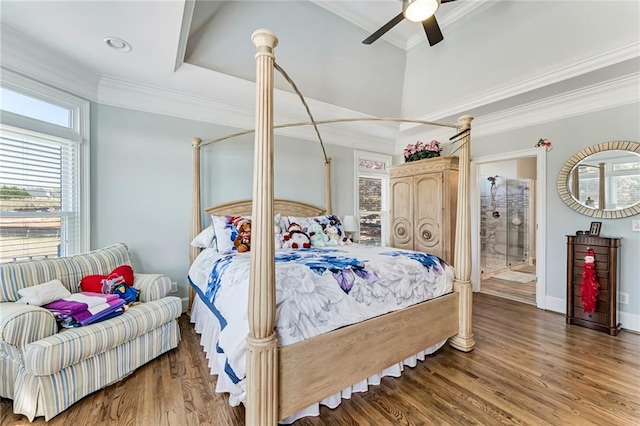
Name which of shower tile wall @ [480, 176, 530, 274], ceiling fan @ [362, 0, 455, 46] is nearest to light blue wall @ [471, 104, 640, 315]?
ceiling fan @ [362, 0, 455, 46]

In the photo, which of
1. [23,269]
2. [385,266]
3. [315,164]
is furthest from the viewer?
[315,164]

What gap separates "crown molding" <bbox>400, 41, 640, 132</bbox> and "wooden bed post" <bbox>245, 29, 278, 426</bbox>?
3.22m

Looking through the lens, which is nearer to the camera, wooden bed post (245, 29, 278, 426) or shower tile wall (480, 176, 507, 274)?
wooden bed post (245, 29, 278, 426)

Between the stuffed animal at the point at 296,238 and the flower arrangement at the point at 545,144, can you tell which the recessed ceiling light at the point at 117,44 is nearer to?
the stuffed animal at the point at 296,238

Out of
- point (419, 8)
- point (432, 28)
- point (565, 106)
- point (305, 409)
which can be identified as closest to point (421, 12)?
point (419, 8)

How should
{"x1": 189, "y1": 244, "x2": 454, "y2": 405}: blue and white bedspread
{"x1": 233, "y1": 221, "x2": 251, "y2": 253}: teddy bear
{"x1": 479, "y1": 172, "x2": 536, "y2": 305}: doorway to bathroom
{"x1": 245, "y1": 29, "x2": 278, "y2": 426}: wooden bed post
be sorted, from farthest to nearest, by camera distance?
1. {"x1": 479, "y1": 172, "x2": 536, "y2": 305}: doorway to bathroom
2. {"x1": 233, "y1": 221, "x2": 251, "y2": 253}: teddy bear
3. {"x1": 189, "y1": 244, "x2": 454, "y2": 405}: blue and white bedspread
4. {"x1": 245, "y1": 29, "x2": 278, "y2": 426}: wooden bed post

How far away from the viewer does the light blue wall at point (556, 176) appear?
2.90m

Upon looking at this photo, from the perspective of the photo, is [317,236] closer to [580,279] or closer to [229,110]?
[229,110]

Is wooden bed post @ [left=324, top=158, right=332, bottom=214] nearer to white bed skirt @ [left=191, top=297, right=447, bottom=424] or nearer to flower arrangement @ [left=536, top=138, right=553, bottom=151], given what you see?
white bed skirt @ [left=191, top=297, right=447, bottom=424]

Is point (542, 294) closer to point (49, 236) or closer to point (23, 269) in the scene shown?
point (23, 269)

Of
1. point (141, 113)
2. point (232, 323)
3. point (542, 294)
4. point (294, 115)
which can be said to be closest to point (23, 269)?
point (232, 323)

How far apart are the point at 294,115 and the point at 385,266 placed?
276 centimetres

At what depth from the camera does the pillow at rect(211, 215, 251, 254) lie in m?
2.71

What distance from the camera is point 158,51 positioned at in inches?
93.0
